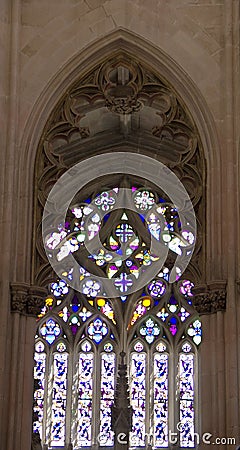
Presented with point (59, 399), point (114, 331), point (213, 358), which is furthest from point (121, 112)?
point (59, 399)

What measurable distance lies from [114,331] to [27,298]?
461 cm

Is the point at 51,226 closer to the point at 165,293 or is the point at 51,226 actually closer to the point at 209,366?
the point at 209,366

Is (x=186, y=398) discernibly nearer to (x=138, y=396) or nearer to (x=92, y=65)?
(x=138, y=396)

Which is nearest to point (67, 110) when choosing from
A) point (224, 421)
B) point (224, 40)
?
point (224, 40)

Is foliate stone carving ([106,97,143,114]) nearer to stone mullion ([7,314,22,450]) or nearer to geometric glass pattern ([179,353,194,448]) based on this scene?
stone mullion ([7,314,22,450])

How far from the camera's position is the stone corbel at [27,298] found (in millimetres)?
14773

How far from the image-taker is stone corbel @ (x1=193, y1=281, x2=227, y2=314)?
48.2 feet

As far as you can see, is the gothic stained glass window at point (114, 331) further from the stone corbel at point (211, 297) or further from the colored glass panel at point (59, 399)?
the stone corbel at point (211, 297)

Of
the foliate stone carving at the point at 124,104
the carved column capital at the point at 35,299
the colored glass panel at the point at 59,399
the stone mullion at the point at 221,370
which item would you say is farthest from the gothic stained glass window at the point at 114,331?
the stone mullion at the point at 221,370

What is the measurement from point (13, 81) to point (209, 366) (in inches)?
172

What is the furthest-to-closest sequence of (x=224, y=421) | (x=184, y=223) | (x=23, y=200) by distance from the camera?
(x=184, y=223), (x=23, y=200), (x=224, y=421)

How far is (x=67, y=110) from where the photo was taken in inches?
623

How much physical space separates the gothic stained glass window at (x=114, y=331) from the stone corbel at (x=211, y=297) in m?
3.45

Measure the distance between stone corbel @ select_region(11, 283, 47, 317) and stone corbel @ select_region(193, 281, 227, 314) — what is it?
6.22 feet
